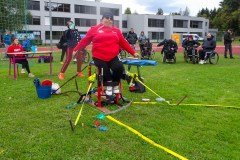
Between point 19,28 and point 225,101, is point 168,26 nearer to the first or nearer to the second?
point 19,28

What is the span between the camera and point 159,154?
343 cm

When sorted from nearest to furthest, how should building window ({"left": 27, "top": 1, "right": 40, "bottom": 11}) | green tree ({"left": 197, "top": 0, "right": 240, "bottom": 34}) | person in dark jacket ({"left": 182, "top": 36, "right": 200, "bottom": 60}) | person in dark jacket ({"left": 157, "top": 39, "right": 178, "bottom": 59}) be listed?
person in dark jacket ({"left": 182, "top": 36, "right": 200, "bottom": 60}), person in dark jacket ({"left": 157, "top": 39, "right": 178, "bottom": 59}), building window ({"left": 27, "top": 1, "right": 40, "bottom": 11}), green tree ({"left": 197, "top": 0, "right": 240, "bottom": 34})

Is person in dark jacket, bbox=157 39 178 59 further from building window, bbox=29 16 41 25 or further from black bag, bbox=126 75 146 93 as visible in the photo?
building window, bbox=29 16 41 25

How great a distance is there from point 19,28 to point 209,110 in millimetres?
13796

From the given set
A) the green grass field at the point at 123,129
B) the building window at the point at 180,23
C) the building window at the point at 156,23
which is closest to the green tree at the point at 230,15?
the building window at the point at 180,23

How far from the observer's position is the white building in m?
46.8

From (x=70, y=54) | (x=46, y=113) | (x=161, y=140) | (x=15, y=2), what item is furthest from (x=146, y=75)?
(x=15, y=2)

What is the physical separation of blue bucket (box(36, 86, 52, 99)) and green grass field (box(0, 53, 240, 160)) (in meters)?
0.20

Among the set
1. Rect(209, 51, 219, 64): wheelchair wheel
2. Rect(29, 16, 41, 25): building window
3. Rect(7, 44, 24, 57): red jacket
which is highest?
Rect(29, 16, 41, 25): building window

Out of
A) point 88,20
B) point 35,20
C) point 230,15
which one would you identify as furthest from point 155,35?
point 35,20

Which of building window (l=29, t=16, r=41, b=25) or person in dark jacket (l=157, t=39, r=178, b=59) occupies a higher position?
building window (l=29, t=16, r=41, b=25)

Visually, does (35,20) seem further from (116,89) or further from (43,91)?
(116,89)

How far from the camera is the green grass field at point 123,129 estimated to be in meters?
3.48

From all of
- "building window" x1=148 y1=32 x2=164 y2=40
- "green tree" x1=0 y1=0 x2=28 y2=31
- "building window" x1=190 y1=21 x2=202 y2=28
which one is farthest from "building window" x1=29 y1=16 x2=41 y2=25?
"building window" x1=190 y1=21 x2=202 y2=28
